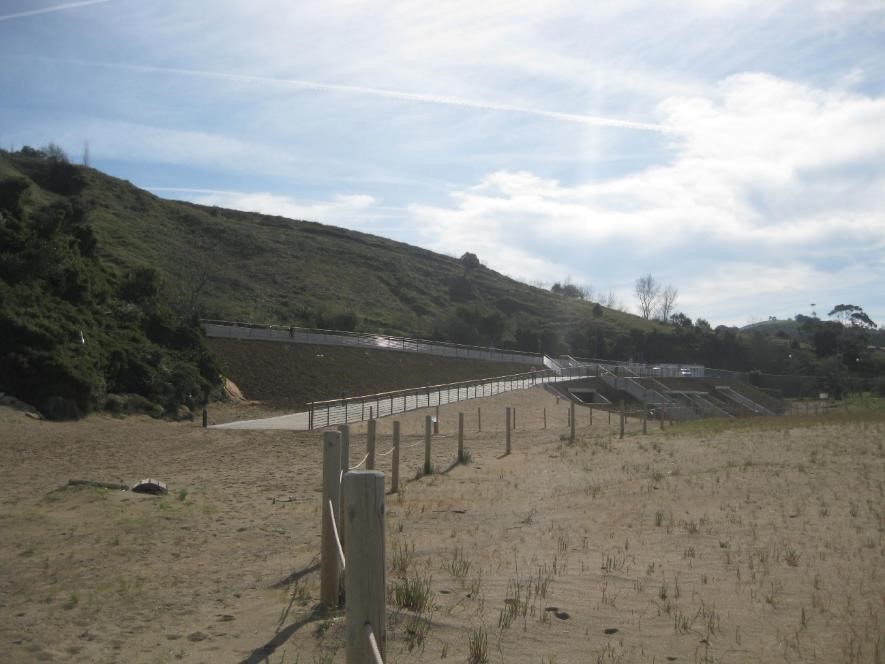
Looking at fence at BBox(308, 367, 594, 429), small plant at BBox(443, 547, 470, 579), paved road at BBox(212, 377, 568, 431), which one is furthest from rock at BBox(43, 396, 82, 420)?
small plant at BBox(443, 547, 470, 579)

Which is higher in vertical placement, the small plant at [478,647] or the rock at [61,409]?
the small plant at [478,647]

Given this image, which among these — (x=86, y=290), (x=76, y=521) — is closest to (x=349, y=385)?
(x=86, y=290)

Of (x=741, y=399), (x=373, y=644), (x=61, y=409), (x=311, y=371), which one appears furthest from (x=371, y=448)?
(x=741, y=399)

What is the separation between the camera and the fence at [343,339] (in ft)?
160

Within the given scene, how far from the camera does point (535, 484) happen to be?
1591 cm

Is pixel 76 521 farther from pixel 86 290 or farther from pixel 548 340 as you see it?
pixel 548 340

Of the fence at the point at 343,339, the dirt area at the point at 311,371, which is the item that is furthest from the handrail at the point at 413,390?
the fence at the point at 343,339

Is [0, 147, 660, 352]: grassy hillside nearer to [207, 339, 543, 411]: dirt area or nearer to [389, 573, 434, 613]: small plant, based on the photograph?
[207, 339, 543, 411]: dirt area

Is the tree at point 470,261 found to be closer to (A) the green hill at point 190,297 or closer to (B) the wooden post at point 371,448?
(A) the green hill at point 190,297

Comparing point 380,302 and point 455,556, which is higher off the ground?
point 380,302

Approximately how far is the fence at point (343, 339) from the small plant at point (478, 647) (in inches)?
1672

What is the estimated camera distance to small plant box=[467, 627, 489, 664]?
20.0ft

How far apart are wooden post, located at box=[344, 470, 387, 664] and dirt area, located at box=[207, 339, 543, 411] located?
123ft

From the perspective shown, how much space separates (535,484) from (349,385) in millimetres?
31458
